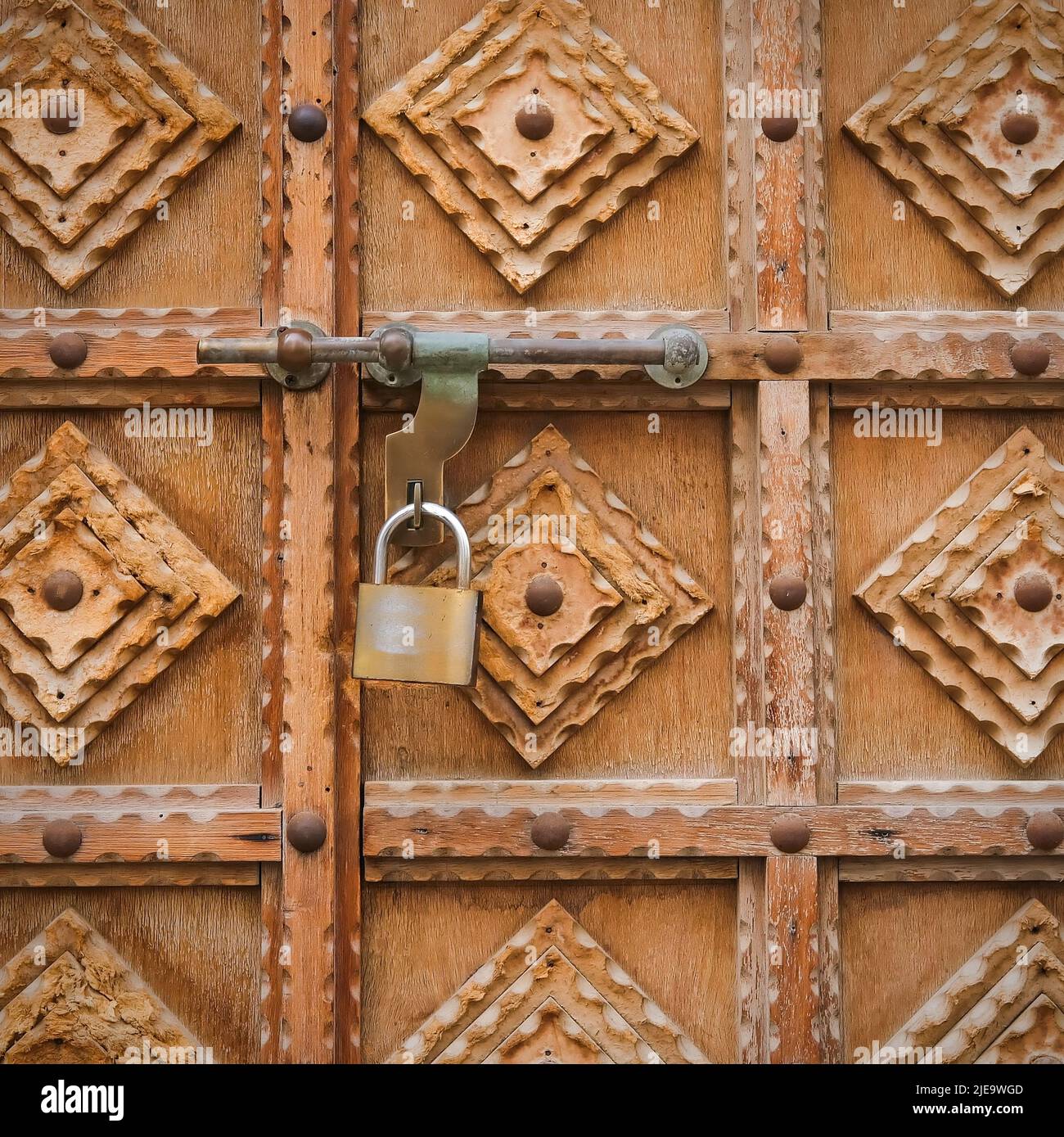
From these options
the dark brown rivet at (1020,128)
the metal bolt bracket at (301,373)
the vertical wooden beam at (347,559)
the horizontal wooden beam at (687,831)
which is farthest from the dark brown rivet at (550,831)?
the dark brown rivet at (1020,128)

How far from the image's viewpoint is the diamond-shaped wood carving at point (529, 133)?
3.71 ft

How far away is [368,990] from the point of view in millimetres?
1121

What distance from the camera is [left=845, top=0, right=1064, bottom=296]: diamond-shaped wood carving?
114 cm

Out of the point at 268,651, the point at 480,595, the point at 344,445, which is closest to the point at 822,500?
the point at 480,595

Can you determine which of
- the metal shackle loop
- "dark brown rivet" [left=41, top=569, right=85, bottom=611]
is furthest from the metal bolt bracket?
"dark brown rivet" [left=41, top=569, right=85, bottom=611]

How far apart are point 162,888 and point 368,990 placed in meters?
0.25

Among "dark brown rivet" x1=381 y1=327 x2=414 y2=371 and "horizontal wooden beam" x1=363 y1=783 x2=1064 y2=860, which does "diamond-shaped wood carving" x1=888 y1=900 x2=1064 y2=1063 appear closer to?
"horizontal wooden beam" x1=363 y1=783 x2=1064 y2=860

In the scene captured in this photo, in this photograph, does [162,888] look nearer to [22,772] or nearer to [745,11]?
[22,772]

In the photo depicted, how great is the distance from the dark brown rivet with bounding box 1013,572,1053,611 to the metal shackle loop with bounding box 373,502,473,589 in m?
0.61

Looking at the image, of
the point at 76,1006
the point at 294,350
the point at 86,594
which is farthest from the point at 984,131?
the point at 76,1006

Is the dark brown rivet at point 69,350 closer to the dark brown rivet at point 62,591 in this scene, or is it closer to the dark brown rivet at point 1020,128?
the dark brown rivet at point 62,591

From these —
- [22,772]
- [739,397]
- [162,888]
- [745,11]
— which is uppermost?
[745,11]

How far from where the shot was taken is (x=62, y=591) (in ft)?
3.61

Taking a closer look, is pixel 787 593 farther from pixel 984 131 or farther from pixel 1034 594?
pixel 984 131
